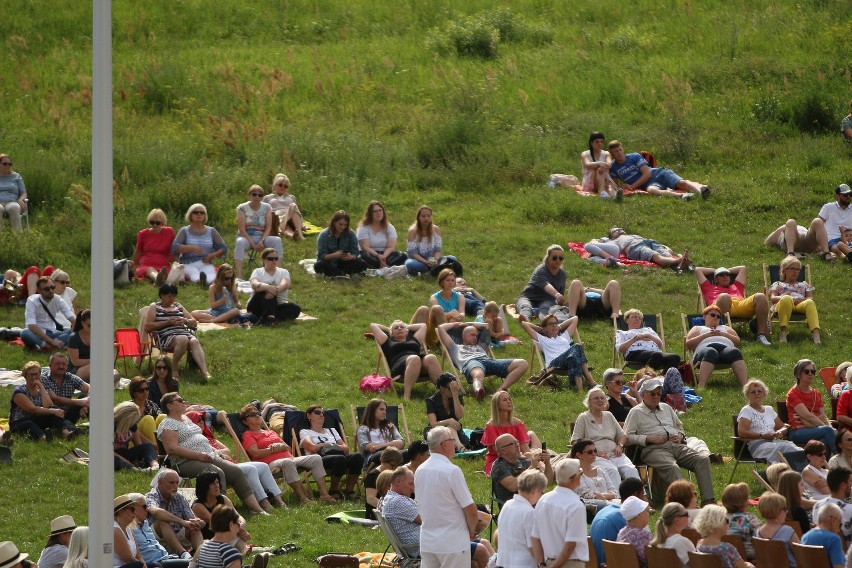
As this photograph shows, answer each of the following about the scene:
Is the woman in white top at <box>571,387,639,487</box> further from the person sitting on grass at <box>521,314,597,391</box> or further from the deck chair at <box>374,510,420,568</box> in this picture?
the person sitting on grass at <box>521,314,597,391</box>

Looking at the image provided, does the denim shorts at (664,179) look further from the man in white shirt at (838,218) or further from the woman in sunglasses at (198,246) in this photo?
the woman in sunglasses at (198,246)

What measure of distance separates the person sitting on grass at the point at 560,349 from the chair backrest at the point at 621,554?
7020mm

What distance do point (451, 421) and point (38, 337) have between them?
19.4ft

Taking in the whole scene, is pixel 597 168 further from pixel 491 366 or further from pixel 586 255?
pixel 491 366

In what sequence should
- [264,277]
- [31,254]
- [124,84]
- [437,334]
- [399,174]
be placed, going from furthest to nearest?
[124,84], [399,174], [31,254], [264,277], [437,334]

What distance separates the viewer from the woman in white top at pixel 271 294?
19625 millimetres

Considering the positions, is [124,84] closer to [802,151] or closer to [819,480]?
[802,151]

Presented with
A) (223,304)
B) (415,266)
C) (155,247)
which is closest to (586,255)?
(415,266)

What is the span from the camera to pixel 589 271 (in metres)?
22.0

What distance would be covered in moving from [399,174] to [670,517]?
55.6 feet

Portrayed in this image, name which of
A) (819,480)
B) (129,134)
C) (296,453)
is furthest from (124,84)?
(819,480)

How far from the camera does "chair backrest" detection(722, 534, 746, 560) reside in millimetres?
10688

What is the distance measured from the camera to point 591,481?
1298cm

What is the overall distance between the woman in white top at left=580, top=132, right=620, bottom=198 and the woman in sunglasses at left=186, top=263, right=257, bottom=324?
8.46 m
